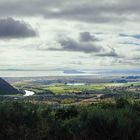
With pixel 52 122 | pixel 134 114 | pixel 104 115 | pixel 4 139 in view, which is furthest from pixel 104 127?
pixel 4 139

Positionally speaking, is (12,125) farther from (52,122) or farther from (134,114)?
(134,114)

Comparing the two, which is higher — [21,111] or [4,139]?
[21,111]

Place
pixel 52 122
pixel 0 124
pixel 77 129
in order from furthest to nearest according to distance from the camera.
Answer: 1. pixel 52 122
2. pixel 77 129
3. pixel 0 124

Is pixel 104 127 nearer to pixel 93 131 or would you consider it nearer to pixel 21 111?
pixel 93 131

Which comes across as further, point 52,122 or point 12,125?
point 52,122

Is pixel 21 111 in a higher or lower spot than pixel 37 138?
higher

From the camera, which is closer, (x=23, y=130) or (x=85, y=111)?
(x=23, y=130)

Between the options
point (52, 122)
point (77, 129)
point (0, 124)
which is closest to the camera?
point (0, 124)

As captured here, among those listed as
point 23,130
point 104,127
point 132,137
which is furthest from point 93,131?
point 23,130
